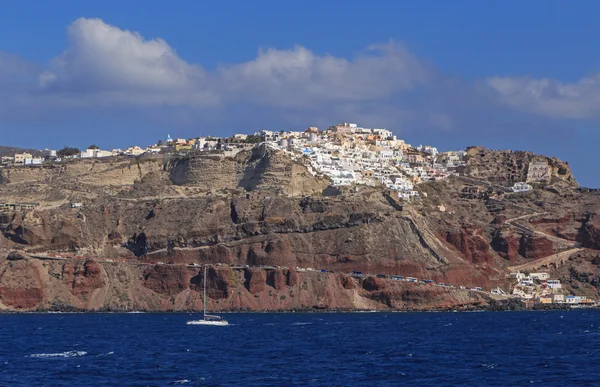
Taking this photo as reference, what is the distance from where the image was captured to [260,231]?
14650 cm

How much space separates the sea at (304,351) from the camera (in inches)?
2611

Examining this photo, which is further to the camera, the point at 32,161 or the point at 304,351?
the point at 32,161

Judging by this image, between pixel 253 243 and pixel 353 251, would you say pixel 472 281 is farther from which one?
pixel 253 243

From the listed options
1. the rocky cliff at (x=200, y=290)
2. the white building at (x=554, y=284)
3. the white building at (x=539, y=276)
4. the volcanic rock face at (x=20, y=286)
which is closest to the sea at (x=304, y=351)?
the rocky cliff at (x=200, y=290)

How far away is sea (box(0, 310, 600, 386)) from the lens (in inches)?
2611

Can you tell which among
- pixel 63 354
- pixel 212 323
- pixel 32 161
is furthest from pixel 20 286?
pixel 63 354

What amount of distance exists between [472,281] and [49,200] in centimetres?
6302

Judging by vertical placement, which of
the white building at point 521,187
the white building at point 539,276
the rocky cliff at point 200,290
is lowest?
the rocky cliff at point 200,290

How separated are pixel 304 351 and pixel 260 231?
6376cm

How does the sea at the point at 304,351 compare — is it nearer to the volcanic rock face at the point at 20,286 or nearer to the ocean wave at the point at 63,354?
the ocean wave at the point at 63,354

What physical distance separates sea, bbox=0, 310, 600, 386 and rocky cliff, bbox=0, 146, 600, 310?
12813 millimetres

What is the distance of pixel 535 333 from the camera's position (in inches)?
3996

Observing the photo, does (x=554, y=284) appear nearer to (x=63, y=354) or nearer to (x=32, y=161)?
(x=63, y=354)

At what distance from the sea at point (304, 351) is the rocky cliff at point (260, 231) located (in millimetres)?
12813
